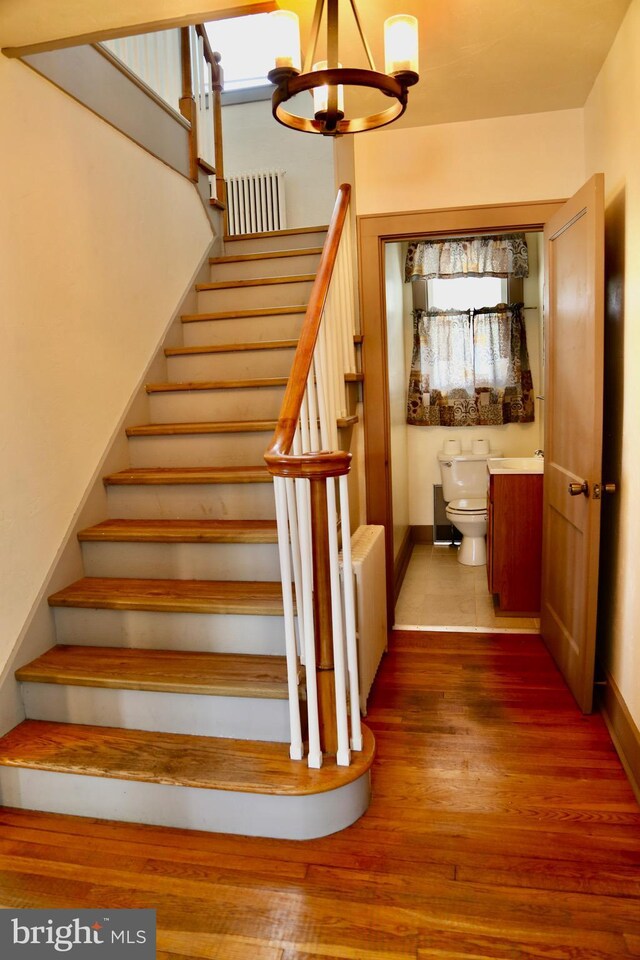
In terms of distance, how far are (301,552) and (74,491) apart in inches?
48.2

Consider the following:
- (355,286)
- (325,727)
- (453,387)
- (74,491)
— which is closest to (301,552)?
(325,727)

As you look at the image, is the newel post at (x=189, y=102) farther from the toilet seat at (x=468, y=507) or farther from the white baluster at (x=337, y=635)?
the white baluster at (x=337, y=635)

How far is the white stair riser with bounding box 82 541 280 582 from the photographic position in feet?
8.35

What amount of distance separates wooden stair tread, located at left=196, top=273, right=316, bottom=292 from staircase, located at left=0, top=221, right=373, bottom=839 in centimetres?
57

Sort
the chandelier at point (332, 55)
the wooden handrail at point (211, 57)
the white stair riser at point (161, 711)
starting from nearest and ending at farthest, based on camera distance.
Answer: the chandelier at point (332, 55)
the white stair riser at point (161, 711)
the wooden handrail at point (211, 57)

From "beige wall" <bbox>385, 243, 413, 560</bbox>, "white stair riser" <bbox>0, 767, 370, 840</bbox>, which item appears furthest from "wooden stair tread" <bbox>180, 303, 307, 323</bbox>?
"white stair riser" <bbox>0, 767, 370, 840</bbox>

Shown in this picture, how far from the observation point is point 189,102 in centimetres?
385

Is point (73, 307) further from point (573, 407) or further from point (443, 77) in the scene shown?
point (573, 407)

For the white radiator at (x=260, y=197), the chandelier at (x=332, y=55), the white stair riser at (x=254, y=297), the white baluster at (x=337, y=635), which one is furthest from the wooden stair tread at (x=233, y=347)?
the white radiator at (x=260, y=197)

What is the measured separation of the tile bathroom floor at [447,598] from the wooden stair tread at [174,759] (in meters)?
1.59

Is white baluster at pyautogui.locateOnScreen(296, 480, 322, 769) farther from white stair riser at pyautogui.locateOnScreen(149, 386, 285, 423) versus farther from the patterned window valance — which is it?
the patterned window valance

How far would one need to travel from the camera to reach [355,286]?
3.31 metres

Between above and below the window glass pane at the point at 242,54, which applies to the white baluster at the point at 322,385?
below

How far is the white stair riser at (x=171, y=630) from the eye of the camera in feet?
7.61
